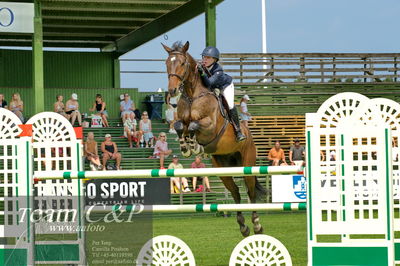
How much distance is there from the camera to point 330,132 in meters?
5.28

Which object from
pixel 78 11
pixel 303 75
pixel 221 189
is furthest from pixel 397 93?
pixel 78 11

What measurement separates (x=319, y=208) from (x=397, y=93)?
19.0 meters

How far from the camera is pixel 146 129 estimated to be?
19.8 metres

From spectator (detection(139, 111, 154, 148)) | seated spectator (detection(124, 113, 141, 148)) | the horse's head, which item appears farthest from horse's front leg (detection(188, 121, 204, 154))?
seated spectator (detection(124, 113, 141, 148))

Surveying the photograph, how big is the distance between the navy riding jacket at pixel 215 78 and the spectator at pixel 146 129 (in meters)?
10.1

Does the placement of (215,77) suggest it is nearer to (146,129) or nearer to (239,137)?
(239,137)

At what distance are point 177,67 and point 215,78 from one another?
2.46 feet

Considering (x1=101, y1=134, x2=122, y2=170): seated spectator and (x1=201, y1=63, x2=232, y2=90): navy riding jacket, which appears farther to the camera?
(x1=101, y1=134, x2=122, y2=170): seated spectator

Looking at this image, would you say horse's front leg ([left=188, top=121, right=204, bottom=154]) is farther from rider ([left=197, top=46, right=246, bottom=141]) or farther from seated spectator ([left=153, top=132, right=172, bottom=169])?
seated spectator ([left=153, top=132, right=172, bottom=169])

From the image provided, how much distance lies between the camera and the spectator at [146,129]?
19672 mm

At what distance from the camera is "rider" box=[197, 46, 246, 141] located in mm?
9406

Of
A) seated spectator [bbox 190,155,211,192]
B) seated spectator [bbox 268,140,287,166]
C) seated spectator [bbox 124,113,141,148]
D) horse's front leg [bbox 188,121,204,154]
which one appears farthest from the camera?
seated spectator [bbox 124,113,141,148]

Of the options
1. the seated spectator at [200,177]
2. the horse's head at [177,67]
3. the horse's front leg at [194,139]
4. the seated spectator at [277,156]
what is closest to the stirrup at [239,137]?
the horse's front leg at [194,139]

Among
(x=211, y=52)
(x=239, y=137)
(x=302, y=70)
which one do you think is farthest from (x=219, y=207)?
(x=302, y=70)
